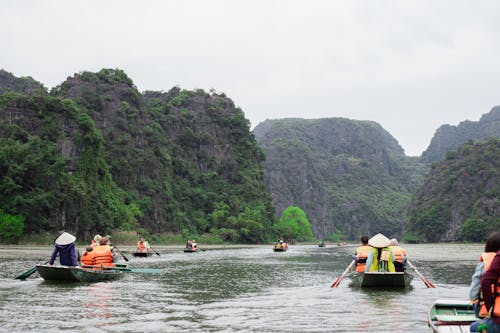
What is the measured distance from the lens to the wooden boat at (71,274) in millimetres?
18547

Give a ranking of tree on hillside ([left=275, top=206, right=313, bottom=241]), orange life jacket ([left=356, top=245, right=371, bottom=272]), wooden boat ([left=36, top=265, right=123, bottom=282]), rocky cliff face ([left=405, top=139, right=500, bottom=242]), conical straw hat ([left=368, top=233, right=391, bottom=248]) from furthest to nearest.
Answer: tree on hillside ([left=275, top=206, right=313, bottom=241]) < rocky cliff face ([left=405, top=139, right=500, bottom=242]) < orange life jacket ([left=356, top=245, right=371, bottom=272]) < wooden boat ([left=36, top=265, right=123, bottom=282]) < conical straw hat ([left=368, top=233, right=391, bottom=248])

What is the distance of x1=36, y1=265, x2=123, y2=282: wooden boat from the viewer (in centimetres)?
1855

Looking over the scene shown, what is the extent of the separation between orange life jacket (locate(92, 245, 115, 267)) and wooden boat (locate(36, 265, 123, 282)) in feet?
3.01

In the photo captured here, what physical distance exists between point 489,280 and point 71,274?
1498 cm

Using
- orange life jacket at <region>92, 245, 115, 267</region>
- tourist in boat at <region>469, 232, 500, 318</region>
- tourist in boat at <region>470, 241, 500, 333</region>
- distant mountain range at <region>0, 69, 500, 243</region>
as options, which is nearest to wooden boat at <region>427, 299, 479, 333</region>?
tourist in boat at <region>469, 232, 500, 318</region>

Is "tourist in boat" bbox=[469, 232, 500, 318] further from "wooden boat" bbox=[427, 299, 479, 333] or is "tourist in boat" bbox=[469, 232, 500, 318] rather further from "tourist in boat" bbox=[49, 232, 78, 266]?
"tourist in boat" bbox=[49, 232, 78, 266]

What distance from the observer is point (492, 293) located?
6.68 meters

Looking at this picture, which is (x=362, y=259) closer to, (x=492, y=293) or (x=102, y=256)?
(x=102, y=256)

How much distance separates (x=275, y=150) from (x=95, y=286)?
178 m

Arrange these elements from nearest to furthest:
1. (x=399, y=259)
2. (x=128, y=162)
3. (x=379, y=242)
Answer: (x=379, y=242) < (x=399, y=259) < (x=128, y=162)

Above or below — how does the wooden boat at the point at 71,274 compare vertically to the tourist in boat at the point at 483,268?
below

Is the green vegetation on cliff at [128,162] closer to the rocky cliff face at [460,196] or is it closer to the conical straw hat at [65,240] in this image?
the rocky cliff face at [460,196]

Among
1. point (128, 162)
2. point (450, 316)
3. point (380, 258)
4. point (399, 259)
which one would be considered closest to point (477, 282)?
point (450, 316)

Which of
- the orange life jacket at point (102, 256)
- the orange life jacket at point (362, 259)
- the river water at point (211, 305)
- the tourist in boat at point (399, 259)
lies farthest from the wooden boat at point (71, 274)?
the tourist in boat at point (399, 259)
